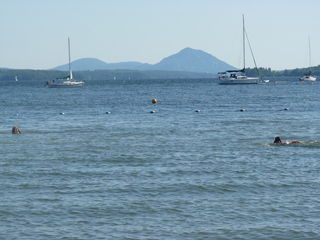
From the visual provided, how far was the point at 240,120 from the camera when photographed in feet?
173

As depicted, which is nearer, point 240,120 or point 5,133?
point 5,133

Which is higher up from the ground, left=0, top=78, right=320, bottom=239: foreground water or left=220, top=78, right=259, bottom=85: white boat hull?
left=220, top=78, right=259, bottom=85: white boat hull

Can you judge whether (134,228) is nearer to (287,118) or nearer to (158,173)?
(158,173)

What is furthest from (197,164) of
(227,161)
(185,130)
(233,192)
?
(185,130)

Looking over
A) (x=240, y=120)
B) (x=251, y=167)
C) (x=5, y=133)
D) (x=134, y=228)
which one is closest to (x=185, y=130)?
(x=240, y=120)

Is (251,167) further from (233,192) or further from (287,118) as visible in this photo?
(287,118)

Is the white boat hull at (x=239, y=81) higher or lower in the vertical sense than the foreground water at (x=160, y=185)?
higher

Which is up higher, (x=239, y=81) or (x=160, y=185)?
(x=239, y=81)

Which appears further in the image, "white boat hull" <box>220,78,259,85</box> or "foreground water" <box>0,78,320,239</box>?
"white boat hull" <box>220,78,259,85</box>

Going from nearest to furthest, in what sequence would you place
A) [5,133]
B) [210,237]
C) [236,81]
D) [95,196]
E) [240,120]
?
1. [210,237]
2. [95,196]
3. [5,133]
4. [240,120]
5. [236,81]

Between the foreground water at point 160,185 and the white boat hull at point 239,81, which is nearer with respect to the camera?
the foreground water at point 160,185

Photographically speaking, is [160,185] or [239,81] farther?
[239,81]

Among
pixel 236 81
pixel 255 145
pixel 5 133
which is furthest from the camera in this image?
pixel 236 81

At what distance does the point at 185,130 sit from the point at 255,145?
10461 millimetres
